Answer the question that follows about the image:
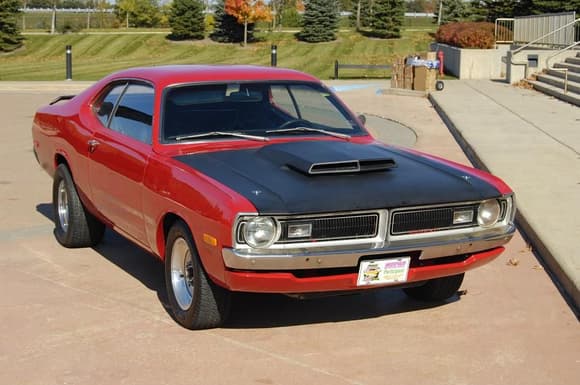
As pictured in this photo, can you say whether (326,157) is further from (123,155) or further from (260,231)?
(123,155)

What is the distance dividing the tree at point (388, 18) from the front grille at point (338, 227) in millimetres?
49543

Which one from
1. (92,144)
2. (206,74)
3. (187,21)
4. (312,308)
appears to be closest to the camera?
(312,308)

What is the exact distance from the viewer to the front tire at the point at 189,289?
552cm

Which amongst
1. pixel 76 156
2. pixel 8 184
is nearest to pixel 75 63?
pixel 8 184

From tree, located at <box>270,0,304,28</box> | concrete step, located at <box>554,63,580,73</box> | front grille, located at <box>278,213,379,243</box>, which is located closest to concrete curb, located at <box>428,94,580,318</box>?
front grille, located at <box>278,213,379,243</box>

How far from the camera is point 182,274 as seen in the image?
19.2 feet

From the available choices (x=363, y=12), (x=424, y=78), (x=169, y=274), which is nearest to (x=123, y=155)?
(x=169, y=274)

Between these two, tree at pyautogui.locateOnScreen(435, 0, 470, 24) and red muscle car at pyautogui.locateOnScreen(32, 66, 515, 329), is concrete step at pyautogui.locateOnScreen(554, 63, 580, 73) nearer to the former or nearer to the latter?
red muscle car at pyautogui.locateOnScreen(32, 66, 515, 329)

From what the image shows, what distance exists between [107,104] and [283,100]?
139cm

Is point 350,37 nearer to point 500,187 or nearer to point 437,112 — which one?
point 437,112

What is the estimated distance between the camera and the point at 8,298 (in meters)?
6.44

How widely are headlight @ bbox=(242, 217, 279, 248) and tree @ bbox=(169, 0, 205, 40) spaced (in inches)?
1967

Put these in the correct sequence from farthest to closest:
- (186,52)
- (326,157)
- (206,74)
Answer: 1. (186,52)
2. (206,74)
3. (326,157)

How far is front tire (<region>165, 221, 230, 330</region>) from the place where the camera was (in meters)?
5.52
